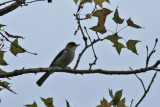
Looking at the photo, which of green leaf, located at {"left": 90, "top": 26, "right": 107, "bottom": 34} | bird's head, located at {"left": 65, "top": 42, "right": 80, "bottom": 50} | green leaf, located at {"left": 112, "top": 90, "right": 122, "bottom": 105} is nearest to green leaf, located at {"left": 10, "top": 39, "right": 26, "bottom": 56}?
green leaf, located at {"left": 90, "top": 26, "right": 107, "bottom": 34}

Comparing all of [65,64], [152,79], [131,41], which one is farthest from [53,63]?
[152,79]

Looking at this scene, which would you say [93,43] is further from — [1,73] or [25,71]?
[1,73]

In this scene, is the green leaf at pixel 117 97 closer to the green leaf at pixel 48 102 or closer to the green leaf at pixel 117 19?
the green leaf at pixel 48 102

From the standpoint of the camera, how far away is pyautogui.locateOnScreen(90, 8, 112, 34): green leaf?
4188mm

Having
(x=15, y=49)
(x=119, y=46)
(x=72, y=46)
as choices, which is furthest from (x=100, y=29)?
(x=72, y=46)

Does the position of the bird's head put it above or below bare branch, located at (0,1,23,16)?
below

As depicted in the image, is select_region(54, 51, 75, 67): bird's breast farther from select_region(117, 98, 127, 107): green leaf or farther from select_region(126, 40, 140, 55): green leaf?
select_region(117, 98, 127, 107): green leaf

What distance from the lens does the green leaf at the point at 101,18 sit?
4.19 meters

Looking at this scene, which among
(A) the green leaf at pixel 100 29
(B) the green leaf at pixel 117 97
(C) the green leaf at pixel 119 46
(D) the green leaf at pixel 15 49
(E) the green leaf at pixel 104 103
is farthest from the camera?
(D) the green leaf at pixel 15 49

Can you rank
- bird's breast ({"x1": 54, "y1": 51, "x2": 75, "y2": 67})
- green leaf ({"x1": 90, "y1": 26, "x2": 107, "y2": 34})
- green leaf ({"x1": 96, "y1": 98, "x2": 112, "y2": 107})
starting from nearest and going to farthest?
green leaf ({"x1": 96, "y1": 98, "x2": 112, "y2": 107}) < green leaf ({"x1": 90, "y1": 26, "x2": 107, "y2": 34}) < bird's breast ({"x1": 54, "y1": 51, "x2": 75, "y2": 67})

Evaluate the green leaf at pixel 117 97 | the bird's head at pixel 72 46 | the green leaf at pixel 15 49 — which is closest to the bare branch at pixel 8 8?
the green leaf at pixel 15 49

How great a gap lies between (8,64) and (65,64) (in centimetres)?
628

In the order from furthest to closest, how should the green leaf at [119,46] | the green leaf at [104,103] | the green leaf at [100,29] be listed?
1. the green leaf at [119,46]
2. the green leaf at [100,29]
3. the green leaf at [104,103]

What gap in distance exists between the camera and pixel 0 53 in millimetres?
4770
